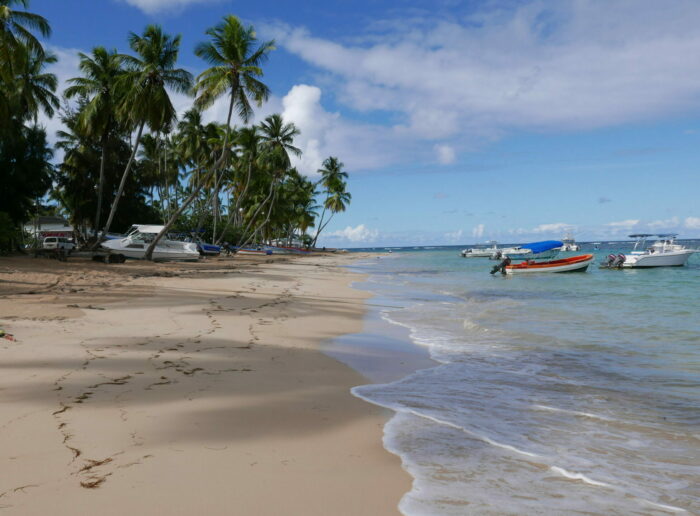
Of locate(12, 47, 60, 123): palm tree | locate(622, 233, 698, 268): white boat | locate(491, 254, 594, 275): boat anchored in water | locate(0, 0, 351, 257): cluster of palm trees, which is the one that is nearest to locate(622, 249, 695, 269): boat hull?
locate(622, 233, 698, 268): white boat

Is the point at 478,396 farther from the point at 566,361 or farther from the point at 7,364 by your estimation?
the point at 7,364

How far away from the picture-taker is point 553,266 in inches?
1313

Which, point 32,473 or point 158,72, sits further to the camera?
point 158,72

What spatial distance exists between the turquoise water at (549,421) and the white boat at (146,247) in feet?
72.7

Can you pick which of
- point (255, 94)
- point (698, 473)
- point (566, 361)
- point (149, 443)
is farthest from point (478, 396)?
point (255, 94)

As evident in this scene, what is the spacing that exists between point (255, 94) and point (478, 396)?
84.0 ft

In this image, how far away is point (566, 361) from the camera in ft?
24.4

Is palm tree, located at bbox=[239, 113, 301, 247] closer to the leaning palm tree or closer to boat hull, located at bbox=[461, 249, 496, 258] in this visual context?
the leaning palm tree

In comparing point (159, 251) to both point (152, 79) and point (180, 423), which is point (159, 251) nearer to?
point (152, 79)

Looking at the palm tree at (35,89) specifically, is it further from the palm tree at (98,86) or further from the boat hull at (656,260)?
the boat hull at (656,260)

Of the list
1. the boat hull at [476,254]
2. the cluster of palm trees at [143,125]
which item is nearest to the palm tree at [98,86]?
the cluster of palm trees at [143,125]

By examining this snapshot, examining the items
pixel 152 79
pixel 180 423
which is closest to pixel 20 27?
pixel 152 79

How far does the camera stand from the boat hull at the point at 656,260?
37.9m

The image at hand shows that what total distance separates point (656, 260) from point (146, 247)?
3718 cm
